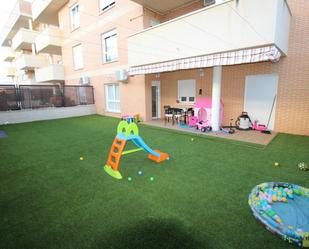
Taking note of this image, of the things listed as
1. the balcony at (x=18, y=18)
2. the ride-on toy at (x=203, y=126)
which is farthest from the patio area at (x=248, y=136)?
the balcony at (x=18, y=18)

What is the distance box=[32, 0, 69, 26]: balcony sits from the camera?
1405cm

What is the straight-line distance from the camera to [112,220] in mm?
2516

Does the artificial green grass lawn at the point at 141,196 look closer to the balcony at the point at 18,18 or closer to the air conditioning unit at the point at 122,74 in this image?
the air conditioning unit at the point at 122,74

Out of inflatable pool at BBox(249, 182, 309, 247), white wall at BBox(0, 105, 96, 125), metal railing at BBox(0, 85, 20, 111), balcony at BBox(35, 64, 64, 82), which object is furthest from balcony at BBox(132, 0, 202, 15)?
balcony at BBox(35, 64, 64, 82)

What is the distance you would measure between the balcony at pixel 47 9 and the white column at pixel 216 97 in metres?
14.0

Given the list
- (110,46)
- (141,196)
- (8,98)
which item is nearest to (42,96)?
(8,98)

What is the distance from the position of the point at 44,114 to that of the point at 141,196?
36.9 feet

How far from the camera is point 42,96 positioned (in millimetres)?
11719

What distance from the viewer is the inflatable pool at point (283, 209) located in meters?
2.13

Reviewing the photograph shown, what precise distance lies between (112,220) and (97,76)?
1224 cm

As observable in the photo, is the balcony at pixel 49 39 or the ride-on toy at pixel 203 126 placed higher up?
the balcony at pixel 49 39

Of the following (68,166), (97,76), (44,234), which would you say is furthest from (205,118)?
(97,76)

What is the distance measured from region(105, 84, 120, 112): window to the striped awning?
4.39 meters

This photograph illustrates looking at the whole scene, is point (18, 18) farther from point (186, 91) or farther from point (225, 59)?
point (225, 59)
